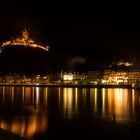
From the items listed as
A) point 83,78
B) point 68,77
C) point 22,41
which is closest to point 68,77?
point 68,77

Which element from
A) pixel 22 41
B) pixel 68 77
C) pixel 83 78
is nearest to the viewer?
pixel 83 78

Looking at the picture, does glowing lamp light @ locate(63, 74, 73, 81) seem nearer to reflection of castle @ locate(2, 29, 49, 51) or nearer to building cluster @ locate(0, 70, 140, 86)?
building cluster @ locate(0, 70, 140, 86)

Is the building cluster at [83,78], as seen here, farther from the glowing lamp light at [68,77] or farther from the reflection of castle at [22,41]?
the reflection of castle at [22,41]

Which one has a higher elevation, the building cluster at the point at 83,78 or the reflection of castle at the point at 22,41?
the reflection of castle at the point at 22,41

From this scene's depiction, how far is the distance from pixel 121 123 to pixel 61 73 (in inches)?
4095

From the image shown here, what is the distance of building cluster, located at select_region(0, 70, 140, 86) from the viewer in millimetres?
109688

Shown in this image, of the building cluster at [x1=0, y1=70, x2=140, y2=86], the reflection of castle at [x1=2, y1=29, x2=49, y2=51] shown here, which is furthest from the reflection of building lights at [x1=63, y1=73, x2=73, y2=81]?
the reflection of castle at [x1=2, y1=29, x2=49, y2=51]

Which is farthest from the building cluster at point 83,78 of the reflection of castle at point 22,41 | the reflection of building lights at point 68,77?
the reflection of castle at point 22,41

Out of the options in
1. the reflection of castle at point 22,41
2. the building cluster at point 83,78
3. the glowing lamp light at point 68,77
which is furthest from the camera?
the reflection of castle at point 22,41

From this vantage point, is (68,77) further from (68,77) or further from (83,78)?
(83,78)

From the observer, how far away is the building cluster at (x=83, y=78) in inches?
4318

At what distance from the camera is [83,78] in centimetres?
11806

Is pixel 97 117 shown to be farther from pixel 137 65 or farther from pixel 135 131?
pixel 137 65

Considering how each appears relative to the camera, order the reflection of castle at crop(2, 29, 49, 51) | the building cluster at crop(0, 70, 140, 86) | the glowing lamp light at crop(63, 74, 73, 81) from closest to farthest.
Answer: the building cluster at crop(0, 70, 140, 86), the glowing lamp light at crop(63, 74, 73, 81), the reflection of castle at crop(2, 29, 49, 51)
